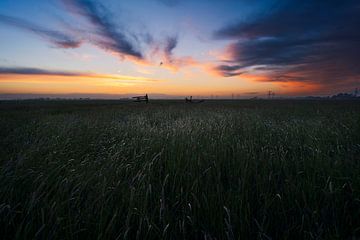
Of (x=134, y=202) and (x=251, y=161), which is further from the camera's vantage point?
(x=251, y=161)

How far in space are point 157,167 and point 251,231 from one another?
2164 millimetres

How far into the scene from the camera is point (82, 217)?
2.23 meters

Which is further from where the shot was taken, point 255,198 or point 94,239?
point 255,198

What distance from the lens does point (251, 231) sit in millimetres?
2303

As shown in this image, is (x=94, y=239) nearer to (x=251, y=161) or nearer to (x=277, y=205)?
(x=277, y=205)

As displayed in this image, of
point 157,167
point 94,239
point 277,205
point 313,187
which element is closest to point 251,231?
point 277,205

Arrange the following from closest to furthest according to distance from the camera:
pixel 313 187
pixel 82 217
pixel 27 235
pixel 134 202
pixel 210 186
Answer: pixel 27 235, pixel 82 217, pixel 134 202, pixel 313 187, pixel 210 186

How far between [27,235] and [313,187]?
3348 millimetres

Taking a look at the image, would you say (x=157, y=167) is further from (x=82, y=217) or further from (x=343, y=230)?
(x=343, y=230)

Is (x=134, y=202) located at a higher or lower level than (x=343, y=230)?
higher

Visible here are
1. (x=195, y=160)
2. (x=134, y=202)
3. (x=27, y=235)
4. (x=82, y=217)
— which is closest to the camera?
(x=27, y=235)

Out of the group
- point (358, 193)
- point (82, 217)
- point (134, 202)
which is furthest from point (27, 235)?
point (358, 193)

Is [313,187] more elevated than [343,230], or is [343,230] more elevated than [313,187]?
[313,187]

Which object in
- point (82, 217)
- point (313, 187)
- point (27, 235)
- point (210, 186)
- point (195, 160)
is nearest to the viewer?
point (27, 235)
